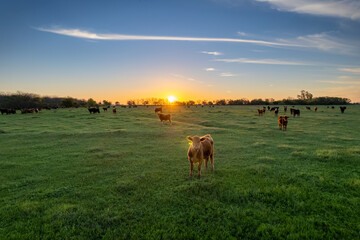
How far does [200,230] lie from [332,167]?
7.73 metres

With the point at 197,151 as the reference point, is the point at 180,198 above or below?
below

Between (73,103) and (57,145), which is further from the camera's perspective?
(73,103)

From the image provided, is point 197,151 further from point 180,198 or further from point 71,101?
point 71,101

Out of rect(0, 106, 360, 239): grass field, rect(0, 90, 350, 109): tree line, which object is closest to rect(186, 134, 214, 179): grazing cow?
rect(0, 106, 360, 239): grass field

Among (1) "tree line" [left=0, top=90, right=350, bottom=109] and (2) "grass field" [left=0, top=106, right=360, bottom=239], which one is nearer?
(2) "grass field" [left=0, top=106, right=360, bottom=239]

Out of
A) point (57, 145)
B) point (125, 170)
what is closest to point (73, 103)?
point (57, 145)

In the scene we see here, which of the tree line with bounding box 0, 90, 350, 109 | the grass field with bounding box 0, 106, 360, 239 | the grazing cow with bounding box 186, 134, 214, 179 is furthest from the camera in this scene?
the tree line with bounding box 0, 90, 350, 109

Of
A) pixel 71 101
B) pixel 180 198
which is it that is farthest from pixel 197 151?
pixel 71 101

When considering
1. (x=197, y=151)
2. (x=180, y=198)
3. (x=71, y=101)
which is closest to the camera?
(x=180, y=198)

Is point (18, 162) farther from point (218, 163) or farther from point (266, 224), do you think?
point (266, 224)

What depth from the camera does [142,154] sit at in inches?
464

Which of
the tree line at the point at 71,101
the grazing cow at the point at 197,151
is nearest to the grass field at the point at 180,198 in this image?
the grazing cow at the point at 197,151

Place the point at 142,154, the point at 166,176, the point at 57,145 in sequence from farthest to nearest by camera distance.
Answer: the point at 57,145 → the point at 142,154 → the point at 166,176

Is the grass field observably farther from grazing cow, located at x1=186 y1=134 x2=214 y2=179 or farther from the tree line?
the tree line
